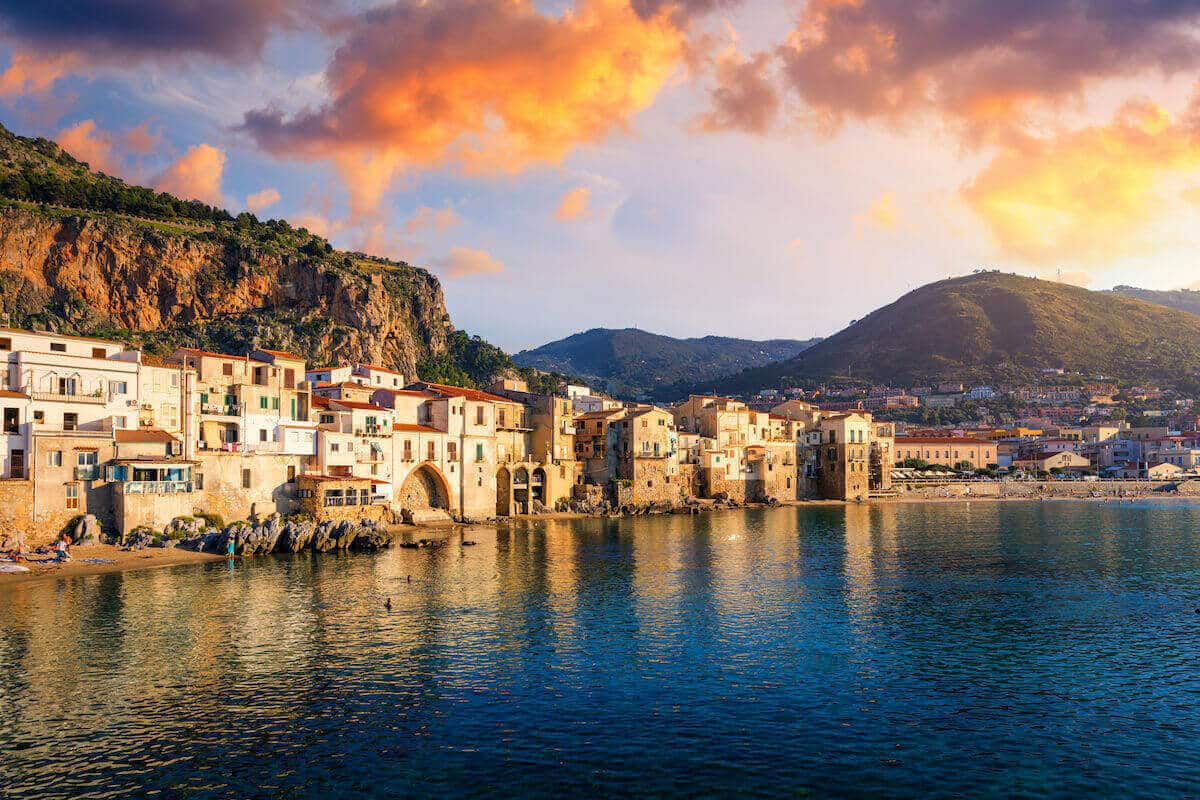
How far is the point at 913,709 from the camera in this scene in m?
27.0

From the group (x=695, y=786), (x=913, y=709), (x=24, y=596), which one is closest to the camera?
(x=695, y=786)

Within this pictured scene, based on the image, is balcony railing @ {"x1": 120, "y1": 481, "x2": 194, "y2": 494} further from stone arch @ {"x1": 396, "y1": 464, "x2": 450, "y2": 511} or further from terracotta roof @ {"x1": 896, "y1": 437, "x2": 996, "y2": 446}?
terracotta roof @ {"x1": 896, "y1": 437, "x2": 996, "y2": 446}

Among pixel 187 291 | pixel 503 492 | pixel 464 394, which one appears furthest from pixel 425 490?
pixel 187 291

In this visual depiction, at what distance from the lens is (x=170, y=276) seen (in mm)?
133750

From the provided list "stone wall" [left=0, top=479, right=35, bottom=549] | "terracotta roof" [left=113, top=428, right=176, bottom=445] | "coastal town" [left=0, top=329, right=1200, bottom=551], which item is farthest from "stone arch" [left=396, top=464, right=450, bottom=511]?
"stone wall" [left=0, top=479, right=35, bottom=549]

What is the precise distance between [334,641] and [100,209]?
131 meters

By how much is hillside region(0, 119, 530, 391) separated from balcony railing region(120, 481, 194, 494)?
66.8 meters

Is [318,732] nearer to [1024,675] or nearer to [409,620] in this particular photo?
[409,620]

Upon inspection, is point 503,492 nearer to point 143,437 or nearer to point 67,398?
point 143,437

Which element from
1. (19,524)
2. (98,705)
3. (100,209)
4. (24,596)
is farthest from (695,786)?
(100,209)

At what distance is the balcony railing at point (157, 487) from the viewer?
55884 mm

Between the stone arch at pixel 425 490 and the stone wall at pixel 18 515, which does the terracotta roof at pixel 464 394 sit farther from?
the stone wall at pixel 18 515

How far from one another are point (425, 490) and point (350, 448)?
10.8 m

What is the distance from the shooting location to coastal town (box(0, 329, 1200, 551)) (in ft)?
181
